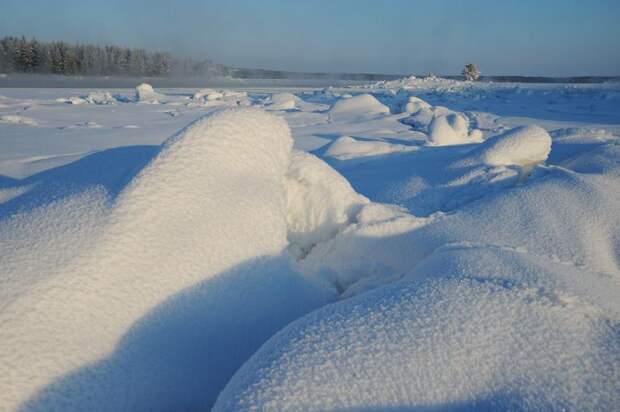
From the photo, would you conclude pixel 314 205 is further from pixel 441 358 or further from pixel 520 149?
pixel 520 149

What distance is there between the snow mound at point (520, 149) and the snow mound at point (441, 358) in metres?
2.10

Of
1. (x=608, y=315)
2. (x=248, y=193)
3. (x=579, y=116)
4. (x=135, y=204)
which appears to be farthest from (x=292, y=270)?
(x=579, y=116)

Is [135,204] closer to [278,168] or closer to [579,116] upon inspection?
[278,168]

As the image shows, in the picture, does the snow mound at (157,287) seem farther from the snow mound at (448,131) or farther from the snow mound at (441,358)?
the snow mound at (448,131)

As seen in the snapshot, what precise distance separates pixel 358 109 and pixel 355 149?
5541 mm

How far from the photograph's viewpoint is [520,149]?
2.91m

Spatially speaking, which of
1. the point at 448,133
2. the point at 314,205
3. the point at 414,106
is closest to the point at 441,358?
the point at 314,205

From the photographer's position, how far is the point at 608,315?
951mm

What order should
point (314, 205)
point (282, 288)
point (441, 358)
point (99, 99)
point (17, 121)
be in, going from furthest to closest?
point (99, 99) < point (17, 121) < point (314, 205) < point (282, 288) < point (441, 358)

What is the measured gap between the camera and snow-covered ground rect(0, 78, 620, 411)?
2.67 feet

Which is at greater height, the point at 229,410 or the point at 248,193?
the point at 248,193

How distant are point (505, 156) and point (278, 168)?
1.86 meters

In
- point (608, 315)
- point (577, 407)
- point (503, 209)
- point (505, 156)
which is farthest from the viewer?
point (505, 156)

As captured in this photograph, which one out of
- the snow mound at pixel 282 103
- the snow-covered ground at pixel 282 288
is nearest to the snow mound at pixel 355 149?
the snow-covered ground at pixel 282 288
